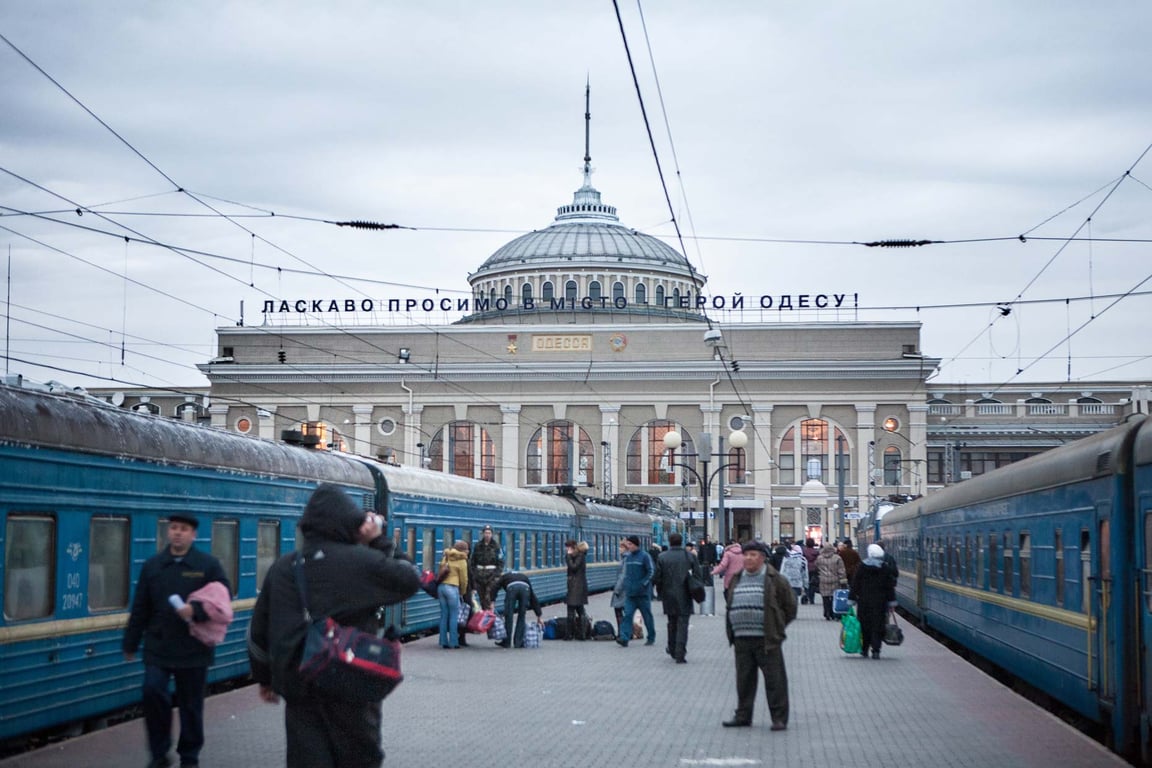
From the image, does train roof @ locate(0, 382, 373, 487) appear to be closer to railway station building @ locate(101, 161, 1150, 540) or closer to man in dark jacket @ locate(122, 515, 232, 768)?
man in dark jacket @ locate(122, 515, 232, 768)

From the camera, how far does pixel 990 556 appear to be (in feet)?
67.3

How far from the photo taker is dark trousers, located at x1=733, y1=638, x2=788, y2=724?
47.2 ft

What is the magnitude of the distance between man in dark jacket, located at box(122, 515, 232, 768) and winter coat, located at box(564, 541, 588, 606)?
15.3 metres

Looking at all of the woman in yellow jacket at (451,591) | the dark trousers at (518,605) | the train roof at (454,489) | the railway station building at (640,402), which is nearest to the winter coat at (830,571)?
the train roof at (454,489)

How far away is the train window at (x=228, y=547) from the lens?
54.7 ft

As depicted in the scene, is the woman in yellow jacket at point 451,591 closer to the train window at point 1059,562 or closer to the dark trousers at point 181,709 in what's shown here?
the train window at point 1059,562

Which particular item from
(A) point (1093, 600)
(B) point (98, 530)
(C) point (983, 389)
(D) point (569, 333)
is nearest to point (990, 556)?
(A) point (1093, 600)

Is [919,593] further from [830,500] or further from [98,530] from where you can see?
[830,500]

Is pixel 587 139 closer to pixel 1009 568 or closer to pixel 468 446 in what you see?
pixel 468 446

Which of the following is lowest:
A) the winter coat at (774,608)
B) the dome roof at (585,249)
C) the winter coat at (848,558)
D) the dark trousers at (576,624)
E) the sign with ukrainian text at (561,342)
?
the dark trousers at (576,624)

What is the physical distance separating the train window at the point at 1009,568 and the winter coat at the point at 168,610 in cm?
1029

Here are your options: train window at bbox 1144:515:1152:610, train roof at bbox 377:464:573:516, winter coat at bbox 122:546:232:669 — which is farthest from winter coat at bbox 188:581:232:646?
train roof at bbox 377:464:573:516

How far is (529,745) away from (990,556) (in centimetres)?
918

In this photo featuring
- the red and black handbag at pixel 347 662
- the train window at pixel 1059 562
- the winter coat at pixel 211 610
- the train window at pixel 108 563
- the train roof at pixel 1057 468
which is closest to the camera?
the red and black handbag at pixel 347 662
